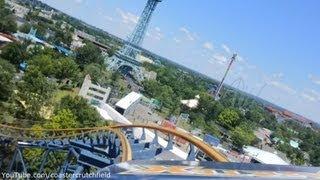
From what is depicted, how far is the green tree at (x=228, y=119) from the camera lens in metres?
55.2

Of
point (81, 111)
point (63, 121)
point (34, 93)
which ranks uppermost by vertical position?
point (63, 121)

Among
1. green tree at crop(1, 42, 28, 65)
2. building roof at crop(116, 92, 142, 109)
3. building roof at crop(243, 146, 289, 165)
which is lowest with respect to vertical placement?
green tree at crop(1, 42, 28, 65)

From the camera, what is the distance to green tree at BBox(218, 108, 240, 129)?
2174 inches

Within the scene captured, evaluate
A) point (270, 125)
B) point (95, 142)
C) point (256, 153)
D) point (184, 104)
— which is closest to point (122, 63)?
point (184, 104)

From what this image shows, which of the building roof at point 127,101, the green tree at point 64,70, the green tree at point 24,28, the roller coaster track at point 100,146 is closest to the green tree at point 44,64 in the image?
the green tree at point 64,70

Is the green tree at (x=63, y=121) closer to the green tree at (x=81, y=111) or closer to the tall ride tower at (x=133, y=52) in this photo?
the green tree at (x=81, y=111)

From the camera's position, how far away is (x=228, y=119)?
181 feet

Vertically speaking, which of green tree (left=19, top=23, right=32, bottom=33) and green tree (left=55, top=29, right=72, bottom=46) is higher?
green tree (left=55, top=29, right=72, bottom=46)

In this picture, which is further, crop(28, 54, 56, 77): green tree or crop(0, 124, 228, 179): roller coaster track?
crop(28, 54, 56, 77): green tree

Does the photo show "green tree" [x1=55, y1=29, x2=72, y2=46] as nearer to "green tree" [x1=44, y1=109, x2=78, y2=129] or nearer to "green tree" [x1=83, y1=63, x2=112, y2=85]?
"green tree" [x1=83, y1=63, x2=112, y2=85]

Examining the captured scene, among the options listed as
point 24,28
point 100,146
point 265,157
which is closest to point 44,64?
point 265,157

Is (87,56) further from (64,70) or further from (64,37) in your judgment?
(64,37)

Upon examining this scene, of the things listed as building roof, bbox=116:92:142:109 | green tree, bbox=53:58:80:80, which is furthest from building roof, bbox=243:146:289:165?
green tree, bbox=53:58:80:80

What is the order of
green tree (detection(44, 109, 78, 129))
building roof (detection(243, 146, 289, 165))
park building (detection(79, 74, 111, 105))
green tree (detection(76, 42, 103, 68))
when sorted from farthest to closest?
green tree (detection(76, 42, 103, 68)), park building (detection(79, 74, 111, 105)), building roof (detection(243, 146, 289, 165)), green tree (detection(44, 109, 78, 129))
